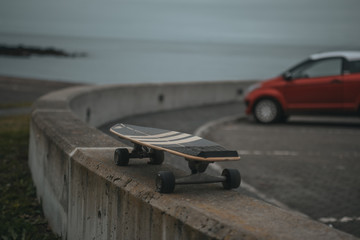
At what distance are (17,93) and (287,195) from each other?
742 inches

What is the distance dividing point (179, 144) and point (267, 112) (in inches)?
462

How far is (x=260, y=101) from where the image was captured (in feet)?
49.7

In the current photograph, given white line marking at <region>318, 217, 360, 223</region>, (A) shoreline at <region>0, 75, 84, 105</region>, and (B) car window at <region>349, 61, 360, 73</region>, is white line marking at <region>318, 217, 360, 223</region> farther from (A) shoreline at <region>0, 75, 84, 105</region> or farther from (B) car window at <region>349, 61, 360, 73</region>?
(A) shoreline at <region>0, 75, 84, 105</region>

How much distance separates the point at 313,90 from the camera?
47.5 ft

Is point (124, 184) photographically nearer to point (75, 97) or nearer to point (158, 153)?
point (158, 153)

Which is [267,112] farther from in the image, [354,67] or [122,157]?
[122,157]

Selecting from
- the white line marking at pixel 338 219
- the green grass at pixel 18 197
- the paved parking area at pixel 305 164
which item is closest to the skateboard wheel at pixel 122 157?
the green grass at pixel 18 197

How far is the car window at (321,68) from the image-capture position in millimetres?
14383

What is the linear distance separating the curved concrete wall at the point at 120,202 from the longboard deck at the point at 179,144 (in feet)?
0.77

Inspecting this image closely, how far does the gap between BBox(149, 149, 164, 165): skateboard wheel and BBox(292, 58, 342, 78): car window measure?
36.6 feet

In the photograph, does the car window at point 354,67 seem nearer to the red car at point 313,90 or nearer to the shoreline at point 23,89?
the red car at point 313,90

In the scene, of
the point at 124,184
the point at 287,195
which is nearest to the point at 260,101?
the point at 287,195

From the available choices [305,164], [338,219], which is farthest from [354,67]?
[338,219]

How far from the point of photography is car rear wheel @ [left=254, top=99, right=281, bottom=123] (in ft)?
48.8
